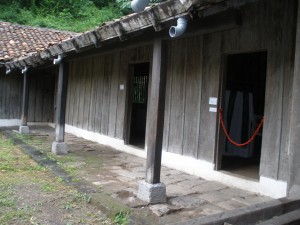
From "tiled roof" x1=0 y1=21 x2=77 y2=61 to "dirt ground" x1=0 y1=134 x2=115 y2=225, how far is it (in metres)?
8.65

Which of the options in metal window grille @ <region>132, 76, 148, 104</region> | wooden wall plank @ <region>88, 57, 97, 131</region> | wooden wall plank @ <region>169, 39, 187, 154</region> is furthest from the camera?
metal window grille @ <region>132, 76, 148, 104</region>

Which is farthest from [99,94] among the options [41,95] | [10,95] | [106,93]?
[10,95]

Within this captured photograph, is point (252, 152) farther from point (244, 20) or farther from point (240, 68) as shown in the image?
point (244, 20)

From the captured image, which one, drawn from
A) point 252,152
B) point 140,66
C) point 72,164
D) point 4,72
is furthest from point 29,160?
point 4,72

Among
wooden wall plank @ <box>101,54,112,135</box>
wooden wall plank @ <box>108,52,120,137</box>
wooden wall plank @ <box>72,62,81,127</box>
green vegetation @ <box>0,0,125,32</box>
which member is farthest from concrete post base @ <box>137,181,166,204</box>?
green vegetation @ <box>0,0,125,32</box>

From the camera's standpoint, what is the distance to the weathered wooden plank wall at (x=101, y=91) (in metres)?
9.61

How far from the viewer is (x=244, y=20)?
6.02 meters

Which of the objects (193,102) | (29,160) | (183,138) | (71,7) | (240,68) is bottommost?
(29,160)

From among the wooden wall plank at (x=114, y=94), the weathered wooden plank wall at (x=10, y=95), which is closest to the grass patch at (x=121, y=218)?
the wooden wall plank at (x=114, y=94)

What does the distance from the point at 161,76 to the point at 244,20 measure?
6.65 ft

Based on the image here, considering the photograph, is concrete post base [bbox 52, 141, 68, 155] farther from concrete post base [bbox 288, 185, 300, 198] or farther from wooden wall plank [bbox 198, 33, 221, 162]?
concrete post base [bbox 288, 185, 300, 198]

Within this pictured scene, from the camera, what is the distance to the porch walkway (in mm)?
4738

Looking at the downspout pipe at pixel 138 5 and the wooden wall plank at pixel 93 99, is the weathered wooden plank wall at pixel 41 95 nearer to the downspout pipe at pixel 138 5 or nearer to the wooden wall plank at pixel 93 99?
the wooden wall plank at pixel 93 99

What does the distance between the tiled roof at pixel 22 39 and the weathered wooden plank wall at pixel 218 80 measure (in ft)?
27.3
